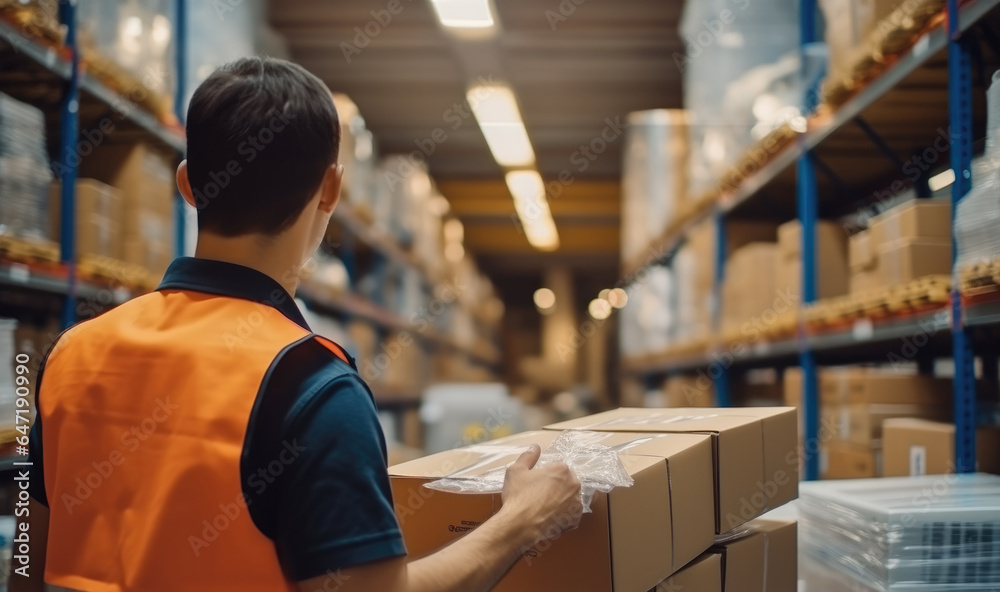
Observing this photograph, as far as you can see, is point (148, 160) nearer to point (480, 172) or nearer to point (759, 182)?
point (759, 182)

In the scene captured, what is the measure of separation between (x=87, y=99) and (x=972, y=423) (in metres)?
3.77

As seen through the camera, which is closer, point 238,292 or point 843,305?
point 238,292

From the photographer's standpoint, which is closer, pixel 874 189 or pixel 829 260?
pixel 829 260

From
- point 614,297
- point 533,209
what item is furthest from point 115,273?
point 614,297

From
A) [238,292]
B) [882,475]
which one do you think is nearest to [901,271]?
[882,475]

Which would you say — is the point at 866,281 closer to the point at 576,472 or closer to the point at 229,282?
the point at 576,472

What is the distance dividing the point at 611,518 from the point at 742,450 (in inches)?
20.1

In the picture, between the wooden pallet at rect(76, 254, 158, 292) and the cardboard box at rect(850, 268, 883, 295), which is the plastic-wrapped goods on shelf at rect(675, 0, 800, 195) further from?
the wooden pallet at rect(76, 254, 158, 292)

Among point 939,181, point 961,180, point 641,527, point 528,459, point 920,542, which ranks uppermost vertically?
point 939,181

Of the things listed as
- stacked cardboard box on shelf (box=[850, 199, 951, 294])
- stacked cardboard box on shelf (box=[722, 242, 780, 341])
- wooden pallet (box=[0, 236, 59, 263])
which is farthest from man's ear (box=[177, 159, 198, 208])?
stacked cardboard box on shelf (box=[722, 242, 780, 341])

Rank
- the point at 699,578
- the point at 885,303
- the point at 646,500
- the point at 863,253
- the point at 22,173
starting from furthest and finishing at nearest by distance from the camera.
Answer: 1. the point at 863,253
2. the point at 885,303
3. the point at 22,173
4. the point at 699,578
5. the point at 646,500

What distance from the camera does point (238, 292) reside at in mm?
1101

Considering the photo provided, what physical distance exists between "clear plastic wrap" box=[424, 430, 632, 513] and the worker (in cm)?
10

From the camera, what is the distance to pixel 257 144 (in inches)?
41.8
